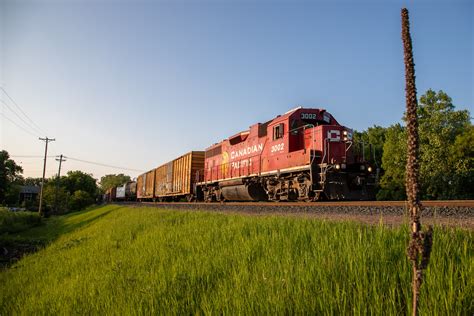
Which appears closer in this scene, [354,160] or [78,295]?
[78,295]

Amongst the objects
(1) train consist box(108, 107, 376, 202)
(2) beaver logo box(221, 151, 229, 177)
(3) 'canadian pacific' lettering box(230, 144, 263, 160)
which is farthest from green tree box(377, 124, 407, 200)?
(1) train consist box(108, 107, 376, 202)

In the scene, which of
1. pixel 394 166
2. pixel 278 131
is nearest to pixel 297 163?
pixel 278 131

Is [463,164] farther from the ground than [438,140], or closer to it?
closer to it

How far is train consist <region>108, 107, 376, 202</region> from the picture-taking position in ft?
46.6

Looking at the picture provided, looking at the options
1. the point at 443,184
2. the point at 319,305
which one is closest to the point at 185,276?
the point at 319,305

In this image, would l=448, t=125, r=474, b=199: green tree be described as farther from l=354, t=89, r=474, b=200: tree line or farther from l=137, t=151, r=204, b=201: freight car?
l=137, t=151, r=204, b=201: freight car

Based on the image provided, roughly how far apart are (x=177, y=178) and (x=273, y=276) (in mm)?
28680

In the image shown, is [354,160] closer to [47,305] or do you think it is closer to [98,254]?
[98,254]

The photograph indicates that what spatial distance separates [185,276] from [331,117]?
14130 millimetres

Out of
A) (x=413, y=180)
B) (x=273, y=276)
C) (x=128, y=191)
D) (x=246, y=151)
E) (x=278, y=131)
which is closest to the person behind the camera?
(x=413, y=180)

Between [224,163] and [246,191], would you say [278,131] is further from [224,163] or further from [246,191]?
[224,163]

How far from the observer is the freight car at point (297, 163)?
46.5 ft

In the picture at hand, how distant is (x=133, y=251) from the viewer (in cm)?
911

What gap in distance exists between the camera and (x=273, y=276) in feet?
13.5
